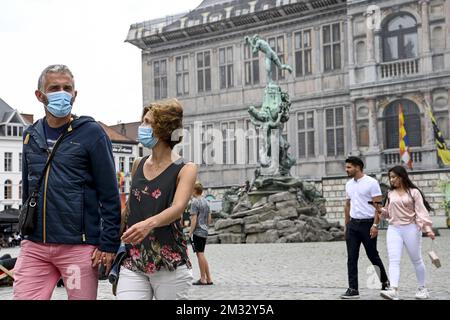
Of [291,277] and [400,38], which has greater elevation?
[400,38]

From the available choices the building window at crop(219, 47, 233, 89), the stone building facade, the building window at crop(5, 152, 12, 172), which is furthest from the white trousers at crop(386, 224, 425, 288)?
the building window at crop(5, 152, 12, 172)

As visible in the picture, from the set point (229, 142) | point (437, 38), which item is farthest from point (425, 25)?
point (229, 142)

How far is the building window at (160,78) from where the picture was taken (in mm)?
39781

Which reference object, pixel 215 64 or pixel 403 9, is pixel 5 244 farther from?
pixel 403 9

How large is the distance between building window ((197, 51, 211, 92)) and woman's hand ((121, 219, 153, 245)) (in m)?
34.8

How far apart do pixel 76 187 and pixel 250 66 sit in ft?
109

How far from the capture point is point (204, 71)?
125 ft

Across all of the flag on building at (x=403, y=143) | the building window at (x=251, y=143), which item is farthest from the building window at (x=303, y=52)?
the flag on building at (x=403, y=143)

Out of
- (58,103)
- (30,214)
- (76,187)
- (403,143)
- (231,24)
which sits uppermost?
(231,24)

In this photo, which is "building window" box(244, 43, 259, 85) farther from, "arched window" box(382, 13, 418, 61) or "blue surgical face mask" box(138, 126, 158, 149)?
"blue surgical face mask" box(138, 126, 158, 149)

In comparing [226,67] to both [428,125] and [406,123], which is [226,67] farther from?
[428,125]

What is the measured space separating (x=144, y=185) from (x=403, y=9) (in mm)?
29407

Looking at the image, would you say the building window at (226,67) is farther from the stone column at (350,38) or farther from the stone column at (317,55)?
the stone column at (350,38)

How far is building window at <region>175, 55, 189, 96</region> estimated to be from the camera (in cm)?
3888
